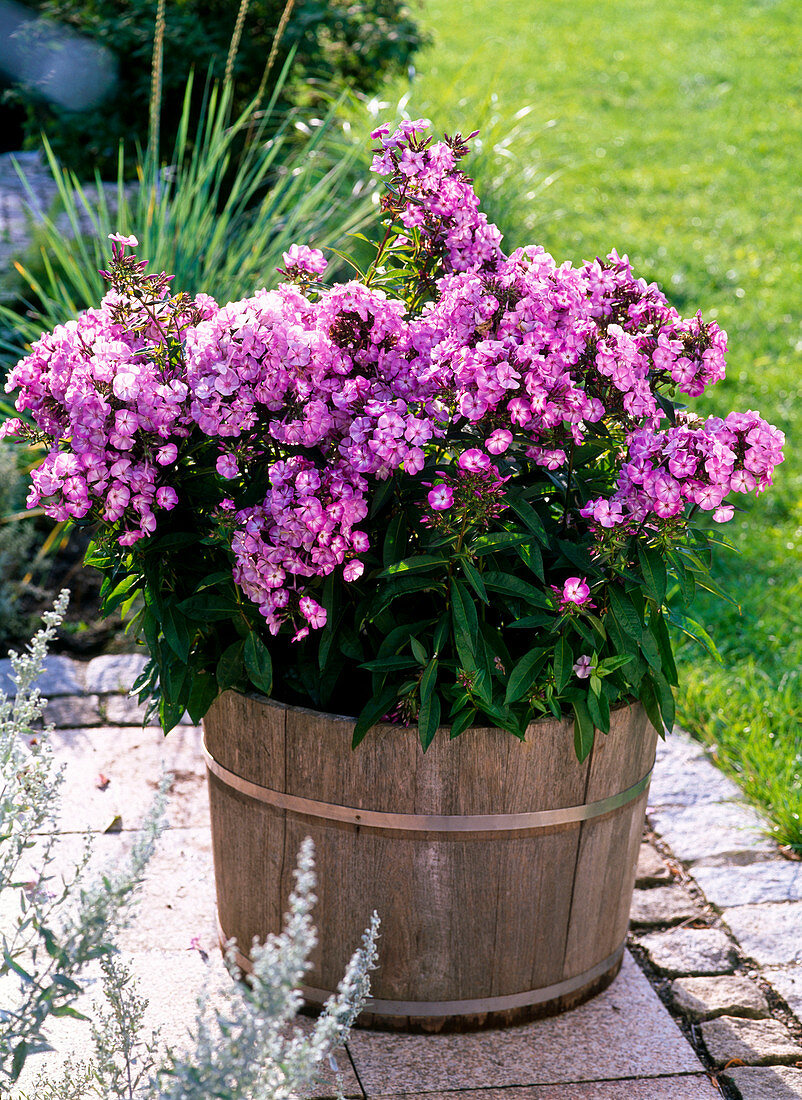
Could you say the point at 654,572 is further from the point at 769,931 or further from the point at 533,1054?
the point at 769,931

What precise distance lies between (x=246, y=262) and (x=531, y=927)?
2.58 metres

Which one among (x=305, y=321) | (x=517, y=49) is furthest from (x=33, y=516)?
(x=517, y=49)

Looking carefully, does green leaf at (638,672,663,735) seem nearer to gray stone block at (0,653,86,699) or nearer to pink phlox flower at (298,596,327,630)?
pink phlox flower at (298,596,327,630)

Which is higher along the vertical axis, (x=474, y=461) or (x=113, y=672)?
(x=474, y=461)

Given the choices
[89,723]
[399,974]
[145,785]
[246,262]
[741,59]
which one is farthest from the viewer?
[741,59]

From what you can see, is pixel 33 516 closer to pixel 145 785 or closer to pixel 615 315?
pixel 145 785

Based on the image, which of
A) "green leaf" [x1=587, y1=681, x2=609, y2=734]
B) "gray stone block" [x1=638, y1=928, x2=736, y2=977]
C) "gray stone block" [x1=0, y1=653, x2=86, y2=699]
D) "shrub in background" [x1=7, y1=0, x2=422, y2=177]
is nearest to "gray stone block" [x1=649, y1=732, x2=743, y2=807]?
"gray stone block" [x1=638, y1=928, x2=736, y2=977]

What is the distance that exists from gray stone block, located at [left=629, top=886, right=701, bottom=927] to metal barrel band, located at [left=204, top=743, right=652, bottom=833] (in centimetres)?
64

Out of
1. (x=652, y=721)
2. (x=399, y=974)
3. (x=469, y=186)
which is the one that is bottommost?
(x=399, y=974)

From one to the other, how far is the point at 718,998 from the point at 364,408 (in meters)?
1.44

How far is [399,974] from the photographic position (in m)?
2.11

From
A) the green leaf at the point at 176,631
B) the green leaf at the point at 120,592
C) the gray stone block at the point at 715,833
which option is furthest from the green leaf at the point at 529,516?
the gray stone block at the point at 715,833

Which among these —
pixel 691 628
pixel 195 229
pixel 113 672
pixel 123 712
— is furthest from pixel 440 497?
pixel 195 229

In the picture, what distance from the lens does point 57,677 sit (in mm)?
3463
